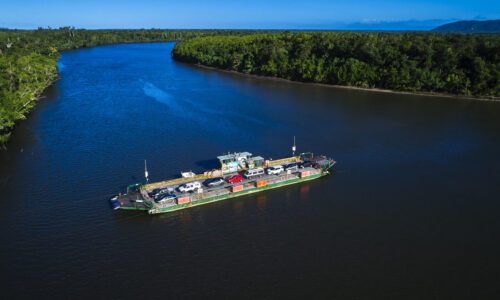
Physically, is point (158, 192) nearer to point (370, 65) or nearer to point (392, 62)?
point (370, 65)

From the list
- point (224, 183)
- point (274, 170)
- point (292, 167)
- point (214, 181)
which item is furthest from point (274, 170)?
point (214, 181)

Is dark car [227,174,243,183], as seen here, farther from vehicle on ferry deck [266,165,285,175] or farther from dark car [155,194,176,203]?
dark car [155,194,176,203]

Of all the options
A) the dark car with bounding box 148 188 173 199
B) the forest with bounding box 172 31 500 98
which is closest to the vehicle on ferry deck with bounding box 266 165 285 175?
the dark car with bounding box 148 188 173 199

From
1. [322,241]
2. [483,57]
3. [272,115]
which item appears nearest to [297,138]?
[272,115]

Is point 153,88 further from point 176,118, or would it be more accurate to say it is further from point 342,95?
point 342,95

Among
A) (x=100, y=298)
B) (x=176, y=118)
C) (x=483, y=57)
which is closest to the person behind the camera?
(x=100, y=298)
